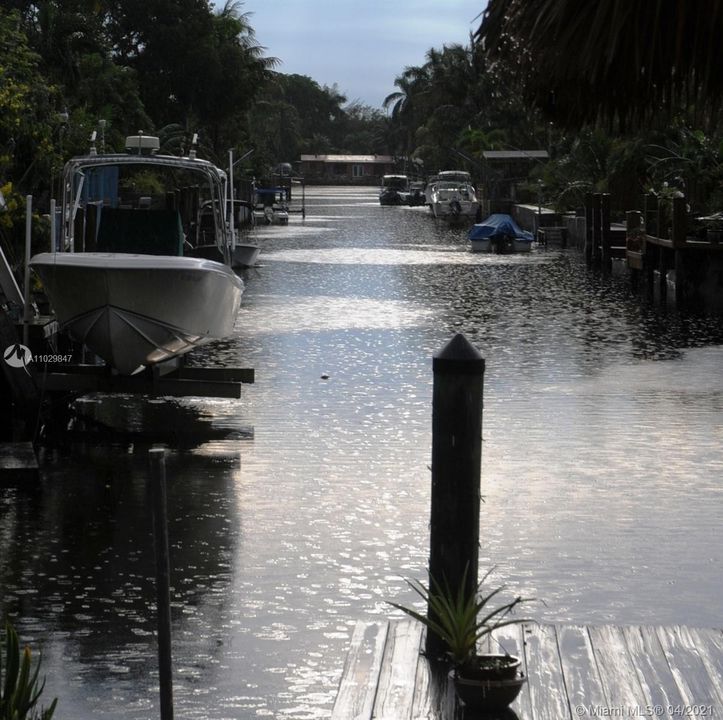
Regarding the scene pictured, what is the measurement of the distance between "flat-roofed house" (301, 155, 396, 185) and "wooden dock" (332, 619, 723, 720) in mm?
170931

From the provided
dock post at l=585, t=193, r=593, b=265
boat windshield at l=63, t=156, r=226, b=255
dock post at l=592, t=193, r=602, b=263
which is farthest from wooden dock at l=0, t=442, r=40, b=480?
dock post at l=585, t=193, r=593, b=265

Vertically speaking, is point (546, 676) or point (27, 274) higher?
point (27, 274)

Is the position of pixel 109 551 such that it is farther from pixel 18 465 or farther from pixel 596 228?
pixel 596 228

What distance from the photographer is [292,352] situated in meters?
19.2

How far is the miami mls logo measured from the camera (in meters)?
12.4

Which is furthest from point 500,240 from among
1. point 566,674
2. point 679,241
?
point 566,674

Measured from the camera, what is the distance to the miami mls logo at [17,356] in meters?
12.4

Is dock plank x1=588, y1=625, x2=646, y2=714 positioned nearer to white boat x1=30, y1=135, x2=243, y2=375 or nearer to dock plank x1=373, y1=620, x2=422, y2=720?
dock plank x1=373, y1=620, x2=422, y2=720

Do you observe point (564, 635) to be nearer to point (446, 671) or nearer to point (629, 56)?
point (446, 671)

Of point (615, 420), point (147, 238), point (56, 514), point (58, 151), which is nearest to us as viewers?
point (56, 514)

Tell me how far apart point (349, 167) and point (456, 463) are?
177820 mm

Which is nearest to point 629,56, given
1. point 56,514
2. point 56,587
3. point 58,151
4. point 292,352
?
point 56,587

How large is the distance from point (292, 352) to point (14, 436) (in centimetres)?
686

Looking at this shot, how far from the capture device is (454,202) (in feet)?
219
